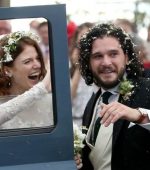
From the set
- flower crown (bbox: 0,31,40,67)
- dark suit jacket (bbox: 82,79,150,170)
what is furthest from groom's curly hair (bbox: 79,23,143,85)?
flower crown (bbox: 0,31,40,67)

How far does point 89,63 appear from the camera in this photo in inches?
112

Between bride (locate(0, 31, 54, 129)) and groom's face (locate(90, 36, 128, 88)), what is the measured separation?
574 mm

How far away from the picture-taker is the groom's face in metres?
2.69

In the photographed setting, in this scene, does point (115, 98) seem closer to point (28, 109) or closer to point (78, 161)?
point (78, 161)

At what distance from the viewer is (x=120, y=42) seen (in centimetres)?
280

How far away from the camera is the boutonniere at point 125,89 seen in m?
2.70

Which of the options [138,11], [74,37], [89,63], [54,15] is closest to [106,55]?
[89,63]

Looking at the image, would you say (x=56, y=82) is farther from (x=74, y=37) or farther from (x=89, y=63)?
(x=74, y=37)

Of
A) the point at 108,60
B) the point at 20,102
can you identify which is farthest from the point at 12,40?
the point at 108,60

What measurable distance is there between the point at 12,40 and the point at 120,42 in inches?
33.1

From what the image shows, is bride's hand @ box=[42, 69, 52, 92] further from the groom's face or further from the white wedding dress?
the groom's face

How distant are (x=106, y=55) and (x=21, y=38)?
2.15ft

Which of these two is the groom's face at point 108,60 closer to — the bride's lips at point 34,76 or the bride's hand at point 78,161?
the bride's hand at point 78,161

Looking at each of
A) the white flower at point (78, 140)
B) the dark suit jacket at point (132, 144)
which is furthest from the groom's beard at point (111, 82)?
the white flower at point (78, 140)
